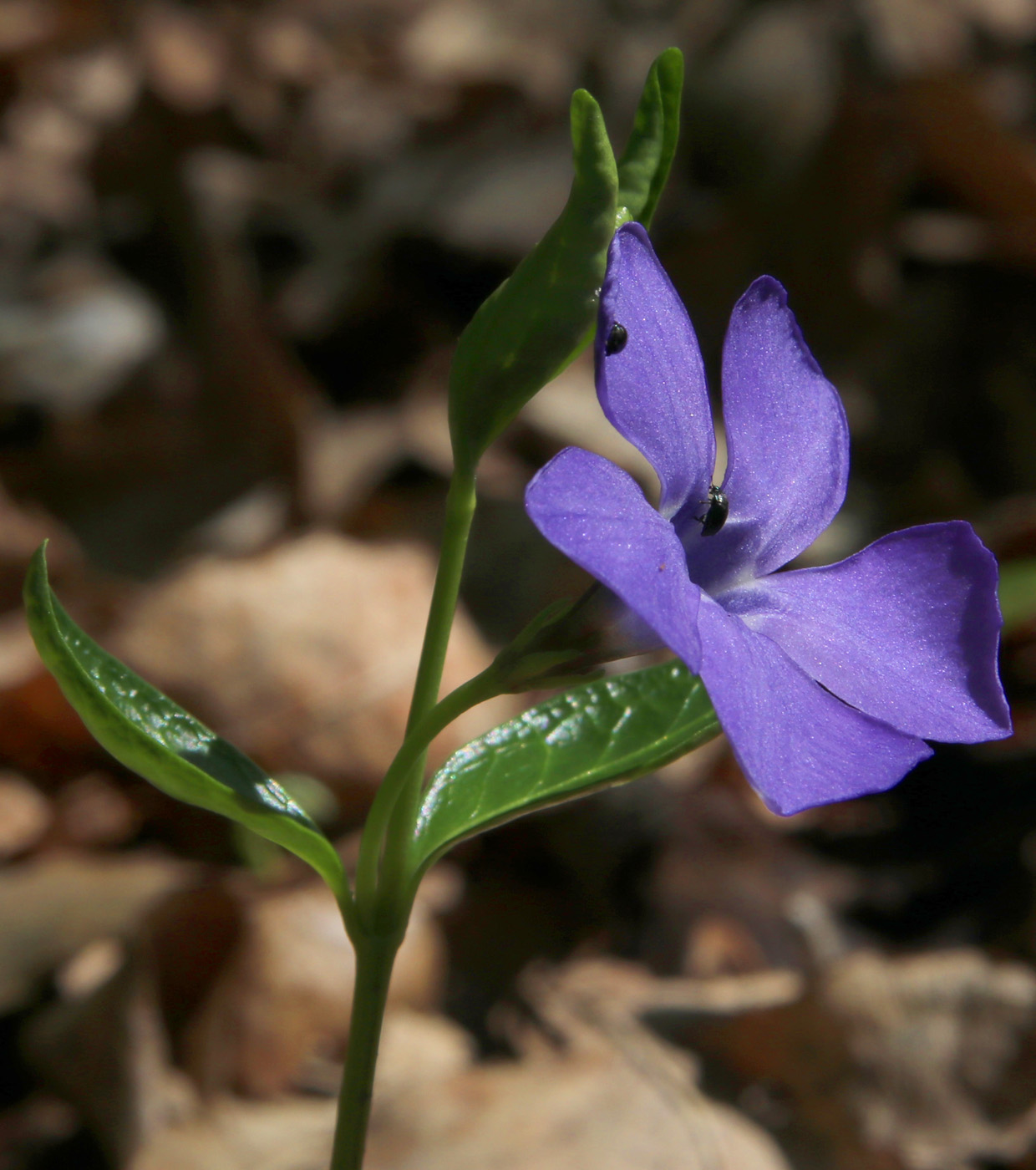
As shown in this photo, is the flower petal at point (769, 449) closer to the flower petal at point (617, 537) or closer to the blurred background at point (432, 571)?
Result: the flower petal at point (617, 537)

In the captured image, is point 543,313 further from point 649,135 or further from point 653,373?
point 649,135

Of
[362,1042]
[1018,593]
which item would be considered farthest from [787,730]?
[1018,593]

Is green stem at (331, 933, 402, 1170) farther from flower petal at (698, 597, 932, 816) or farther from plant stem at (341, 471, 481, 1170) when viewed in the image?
flower petal at (698, 597, 932, 816)

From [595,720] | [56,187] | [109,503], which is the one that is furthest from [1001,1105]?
[56,187]

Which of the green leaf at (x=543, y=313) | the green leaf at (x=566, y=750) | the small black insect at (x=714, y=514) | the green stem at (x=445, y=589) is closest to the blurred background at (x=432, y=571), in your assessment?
the green leaf at (x=566, y=750)

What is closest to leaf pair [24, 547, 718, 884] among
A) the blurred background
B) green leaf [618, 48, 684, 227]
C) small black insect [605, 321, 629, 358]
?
small black insect [605, 321, 629, 358]
